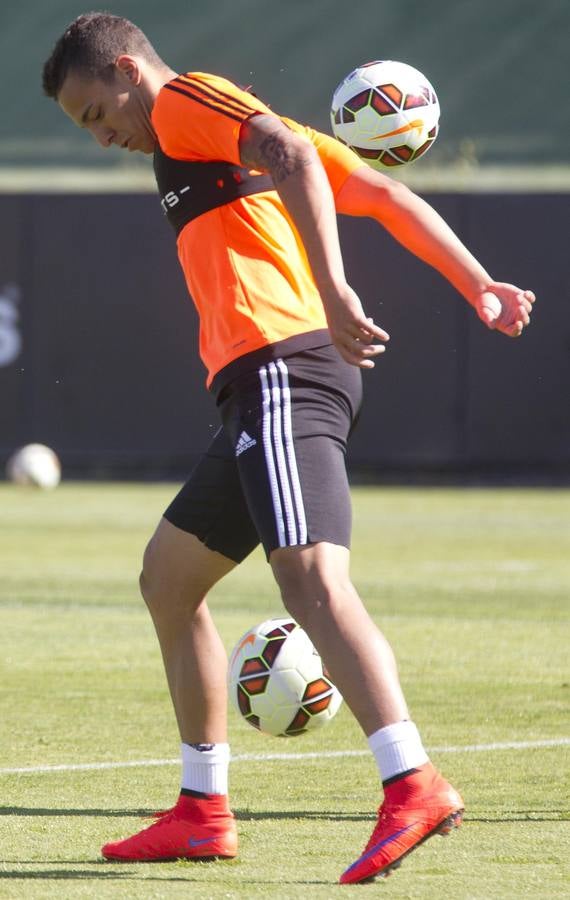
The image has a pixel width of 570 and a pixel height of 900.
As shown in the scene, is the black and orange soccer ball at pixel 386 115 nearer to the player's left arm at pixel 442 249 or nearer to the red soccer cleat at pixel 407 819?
the player's left arm at pixel 442 249

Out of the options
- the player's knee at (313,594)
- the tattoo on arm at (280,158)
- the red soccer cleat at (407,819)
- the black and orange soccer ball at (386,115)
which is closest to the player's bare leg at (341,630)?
the player's knee at (313,594)

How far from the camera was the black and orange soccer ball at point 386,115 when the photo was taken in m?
6.72

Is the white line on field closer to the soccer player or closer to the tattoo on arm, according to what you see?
the soccer player

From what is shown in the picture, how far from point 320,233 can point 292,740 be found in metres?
3.19

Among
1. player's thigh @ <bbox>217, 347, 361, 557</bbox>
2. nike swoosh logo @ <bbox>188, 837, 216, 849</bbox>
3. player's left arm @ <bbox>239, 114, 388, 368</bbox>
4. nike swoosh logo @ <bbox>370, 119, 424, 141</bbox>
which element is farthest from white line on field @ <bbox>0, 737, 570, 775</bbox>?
player's left arm @ <bbox>239, 114, 388, 368</bbox>

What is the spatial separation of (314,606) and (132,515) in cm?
1343

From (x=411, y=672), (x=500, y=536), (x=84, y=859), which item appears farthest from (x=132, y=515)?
(x=84, y=859)

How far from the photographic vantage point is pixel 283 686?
254 inches

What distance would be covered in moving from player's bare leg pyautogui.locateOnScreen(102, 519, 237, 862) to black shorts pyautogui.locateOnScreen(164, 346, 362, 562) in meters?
0.28

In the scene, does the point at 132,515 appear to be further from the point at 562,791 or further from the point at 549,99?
the point at 549,99

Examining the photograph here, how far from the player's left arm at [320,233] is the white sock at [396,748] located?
2.99 ft

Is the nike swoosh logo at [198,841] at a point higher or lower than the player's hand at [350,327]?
lower

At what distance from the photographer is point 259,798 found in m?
6.17

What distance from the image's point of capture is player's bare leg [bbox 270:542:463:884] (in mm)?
4742
